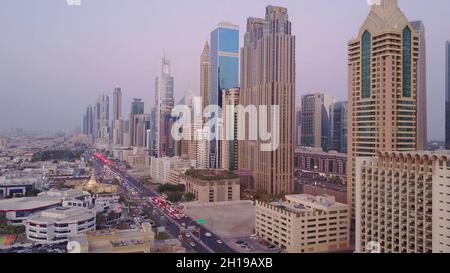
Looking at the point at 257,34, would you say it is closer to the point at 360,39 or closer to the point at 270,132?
the point at 270,132

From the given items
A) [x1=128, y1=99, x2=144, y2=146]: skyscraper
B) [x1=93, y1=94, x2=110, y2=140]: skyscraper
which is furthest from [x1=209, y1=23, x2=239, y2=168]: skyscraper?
[x1=93, y1=94, x2=110, y2=140]: skyscraper

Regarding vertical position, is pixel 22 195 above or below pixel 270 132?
below

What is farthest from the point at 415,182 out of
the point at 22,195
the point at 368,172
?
the point at 22,195

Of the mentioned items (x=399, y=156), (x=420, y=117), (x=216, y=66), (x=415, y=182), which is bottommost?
(x=415, y=182)

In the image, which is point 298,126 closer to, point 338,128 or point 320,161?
point 338,128

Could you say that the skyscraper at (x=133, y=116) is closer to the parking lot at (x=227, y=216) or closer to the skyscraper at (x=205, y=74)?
the parking lot at (x=227, y=216)

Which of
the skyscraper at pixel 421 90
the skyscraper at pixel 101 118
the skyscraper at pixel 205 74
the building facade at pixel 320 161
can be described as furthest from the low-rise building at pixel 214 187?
the skyscraper at pixel 205 74

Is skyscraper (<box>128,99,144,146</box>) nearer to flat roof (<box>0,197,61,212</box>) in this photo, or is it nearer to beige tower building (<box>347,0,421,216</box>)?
flat roof (<box>0,197,61,212</box>)
